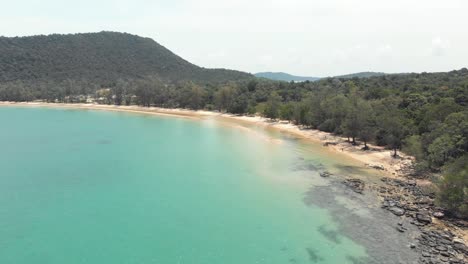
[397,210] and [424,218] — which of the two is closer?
[424,218]

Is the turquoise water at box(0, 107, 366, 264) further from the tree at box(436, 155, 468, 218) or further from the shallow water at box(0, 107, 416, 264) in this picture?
the tree at box(436, 155, 468, 218)

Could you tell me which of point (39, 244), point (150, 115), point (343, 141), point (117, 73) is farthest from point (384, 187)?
point (117, 73)

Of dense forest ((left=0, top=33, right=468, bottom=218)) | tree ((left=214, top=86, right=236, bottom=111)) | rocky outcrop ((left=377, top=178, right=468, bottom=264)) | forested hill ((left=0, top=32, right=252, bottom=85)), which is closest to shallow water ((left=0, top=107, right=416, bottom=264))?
rocky outcrop ((left=377, top=178, right=468, bottom=264))

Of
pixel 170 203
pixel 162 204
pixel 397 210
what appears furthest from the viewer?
pixel 170 203

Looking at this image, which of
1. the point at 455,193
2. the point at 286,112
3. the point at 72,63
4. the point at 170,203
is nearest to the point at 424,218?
the point at 455,193

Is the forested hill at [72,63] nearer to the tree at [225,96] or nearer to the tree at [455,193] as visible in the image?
the tree at [225,96]

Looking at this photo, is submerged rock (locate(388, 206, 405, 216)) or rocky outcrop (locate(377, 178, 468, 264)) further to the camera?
submerged rock (locate(388, 206, 405, 216))

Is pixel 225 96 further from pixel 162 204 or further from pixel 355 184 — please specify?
pixel 162 204
